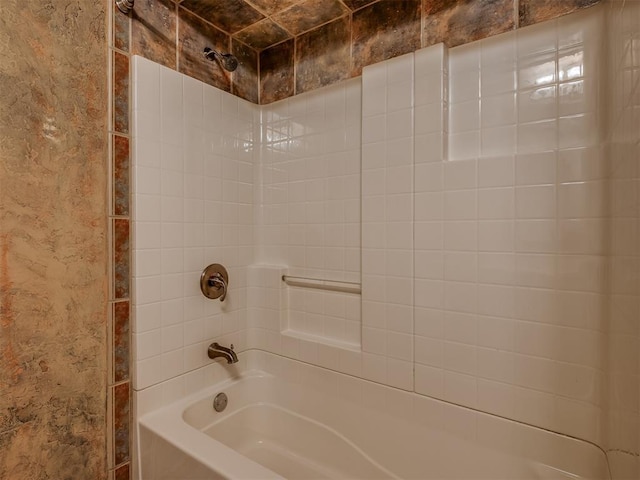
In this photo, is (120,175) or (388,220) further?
(388,220)

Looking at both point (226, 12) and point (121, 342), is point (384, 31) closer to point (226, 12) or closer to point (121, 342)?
point (226, 12)

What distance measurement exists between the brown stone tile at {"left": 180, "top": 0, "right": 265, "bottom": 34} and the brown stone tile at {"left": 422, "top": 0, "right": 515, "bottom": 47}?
0.77m

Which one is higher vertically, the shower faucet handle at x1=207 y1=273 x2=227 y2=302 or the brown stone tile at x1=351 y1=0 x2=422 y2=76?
the brown stone tile at x1=351 y1=0 x2=422 y2=76

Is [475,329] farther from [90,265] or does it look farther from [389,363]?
[90,265]

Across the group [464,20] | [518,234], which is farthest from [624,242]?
[464,20]

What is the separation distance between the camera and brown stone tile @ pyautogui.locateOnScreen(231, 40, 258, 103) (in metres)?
1.82

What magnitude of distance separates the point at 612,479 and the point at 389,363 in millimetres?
743

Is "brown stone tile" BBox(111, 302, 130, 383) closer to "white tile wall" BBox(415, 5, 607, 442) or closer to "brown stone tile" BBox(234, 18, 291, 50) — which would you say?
"white tile wall" BBox(415, 5, 607, 442)

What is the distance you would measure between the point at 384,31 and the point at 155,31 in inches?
38.3

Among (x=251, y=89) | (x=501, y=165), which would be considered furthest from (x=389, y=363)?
(x=251, y=89)

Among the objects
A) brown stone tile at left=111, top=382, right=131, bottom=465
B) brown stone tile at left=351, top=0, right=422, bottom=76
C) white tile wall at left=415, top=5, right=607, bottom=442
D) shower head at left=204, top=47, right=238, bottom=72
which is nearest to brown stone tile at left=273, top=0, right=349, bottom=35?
brown stone tile at left=351, top=0, right=422, bottom=76

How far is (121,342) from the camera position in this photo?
4.48 ft

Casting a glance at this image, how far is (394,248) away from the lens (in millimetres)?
1465

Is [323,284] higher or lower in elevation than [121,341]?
higher
